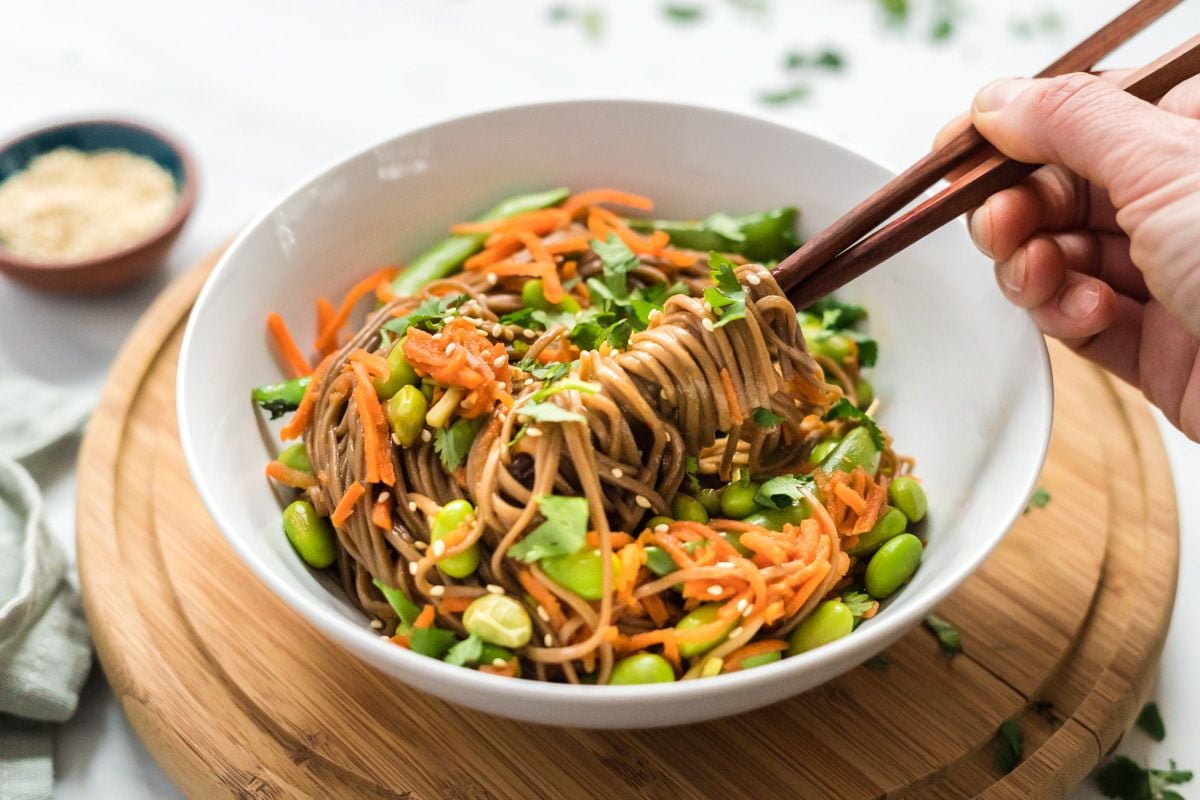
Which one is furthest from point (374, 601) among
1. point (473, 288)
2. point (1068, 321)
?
point (1068, 321)

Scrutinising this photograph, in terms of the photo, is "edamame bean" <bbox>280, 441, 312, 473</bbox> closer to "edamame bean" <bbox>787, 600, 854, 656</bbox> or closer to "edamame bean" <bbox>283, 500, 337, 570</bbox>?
"edamame bean" <bbox>283, 500, 337, 570</bbox>

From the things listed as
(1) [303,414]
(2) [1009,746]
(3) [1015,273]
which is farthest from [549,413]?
(2) [1009,746]

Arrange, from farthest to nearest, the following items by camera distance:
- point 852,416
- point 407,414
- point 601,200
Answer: point 601,200, point 852,416, point 407,414

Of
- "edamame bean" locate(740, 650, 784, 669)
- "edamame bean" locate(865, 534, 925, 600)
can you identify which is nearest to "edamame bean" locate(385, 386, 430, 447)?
"edamame bean" locate(740, 650, 784, 669)

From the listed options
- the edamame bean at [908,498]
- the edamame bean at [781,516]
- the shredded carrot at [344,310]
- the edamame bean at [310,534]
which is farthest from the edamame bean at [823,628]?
the shredded carrot at [344,310]

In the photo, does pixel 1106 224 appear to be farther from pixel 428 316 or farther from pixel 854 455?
pixel 428 316

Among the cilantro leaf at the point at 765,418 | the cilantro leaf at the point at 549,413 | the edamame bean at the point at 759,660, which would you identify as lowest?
the edamame bean at the point at 759,660

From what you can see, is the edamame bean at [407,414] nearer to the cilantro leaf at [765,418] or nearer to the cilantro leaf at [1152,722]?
the cilantro leaf at [765,418]
